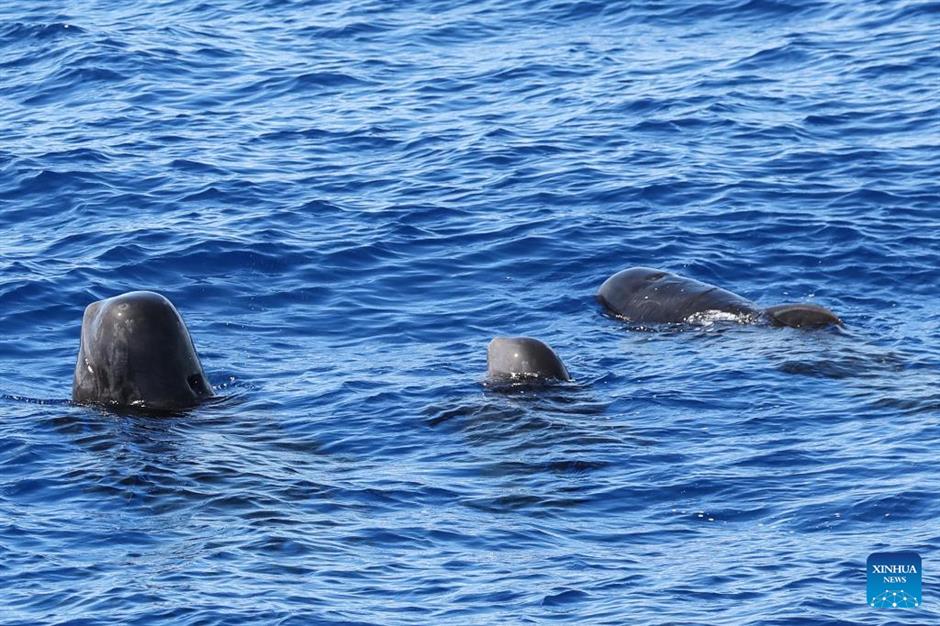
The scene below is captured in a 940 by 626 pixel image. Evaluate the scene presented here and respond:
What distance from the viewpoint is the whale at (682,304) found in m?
20.0

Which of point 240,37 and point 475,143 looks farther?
point 240,37

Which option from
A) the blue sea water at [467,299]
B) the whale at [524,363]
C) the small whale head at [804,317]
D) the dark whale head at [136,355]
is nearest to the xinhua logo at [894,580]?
the blue sea water at [467,299]

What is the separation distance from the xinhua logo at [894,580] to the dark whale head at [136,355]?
748 cm

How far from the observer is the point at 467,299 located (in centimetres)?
2216

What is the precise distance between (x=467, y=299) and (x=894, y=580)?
10.3 meters

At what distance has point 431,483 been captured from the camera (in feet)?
50.7

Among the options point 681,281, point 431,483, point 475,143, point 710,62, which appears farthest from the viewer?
point 710,62

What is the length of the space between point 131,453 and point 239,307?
6.21 metres

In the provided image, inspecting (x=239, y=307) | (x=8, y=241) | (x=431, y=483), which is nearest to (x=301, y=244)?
(x=239, y=307)

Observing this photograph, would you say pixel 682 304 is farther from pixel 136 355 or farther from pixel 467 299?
pixel 136 355

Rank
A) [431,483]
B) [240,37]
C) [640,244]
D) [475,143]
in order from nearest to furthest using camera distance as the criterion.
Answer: [431,483] < [640,244] < [475,143] < [240,37]

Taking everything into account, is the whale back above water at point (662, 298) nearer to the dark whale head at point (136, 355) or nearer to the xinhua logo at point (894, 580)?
the dark whale head at point (136, 355)

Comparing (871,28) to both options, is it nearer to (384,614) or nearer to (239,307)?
(239,307)

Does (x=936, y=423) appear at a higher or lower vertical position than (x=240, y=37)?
lower
